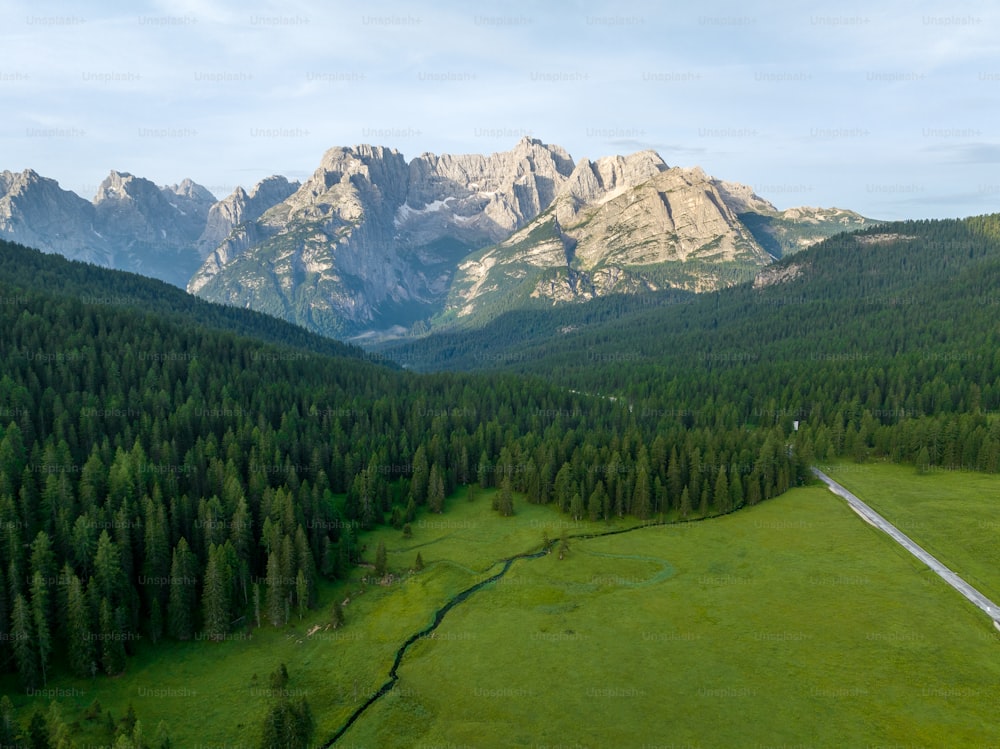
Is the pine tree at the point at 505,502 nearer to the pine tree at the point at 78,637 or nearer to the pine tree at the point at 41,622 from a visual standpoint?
the pine tree at the point at 78,637

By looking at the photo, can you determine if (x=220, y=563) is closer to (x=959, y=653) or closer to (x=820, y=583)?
(x=820, y=583)

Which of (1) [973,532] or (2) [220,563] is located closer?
(2) [220,563]

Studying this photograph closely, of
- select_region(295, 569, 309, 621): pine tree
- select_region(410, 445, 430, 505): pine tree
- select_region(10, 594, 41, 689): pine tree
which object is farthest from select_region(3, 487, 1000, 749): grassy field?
select_region(410, 445, 430, 505): pine tree

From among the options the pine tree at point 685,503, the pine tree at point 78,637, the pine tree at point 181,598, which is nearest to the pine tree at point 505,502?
the pine tree at point 685,503

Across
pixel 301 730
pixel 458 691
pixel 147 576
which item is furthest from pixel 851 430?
pixel 147 576

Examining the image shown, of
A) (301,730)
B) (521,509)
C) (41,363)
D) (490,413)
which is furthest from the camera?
(490,413)

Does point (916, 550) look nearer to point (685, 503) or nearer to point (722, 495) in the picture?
point (722, 495)
